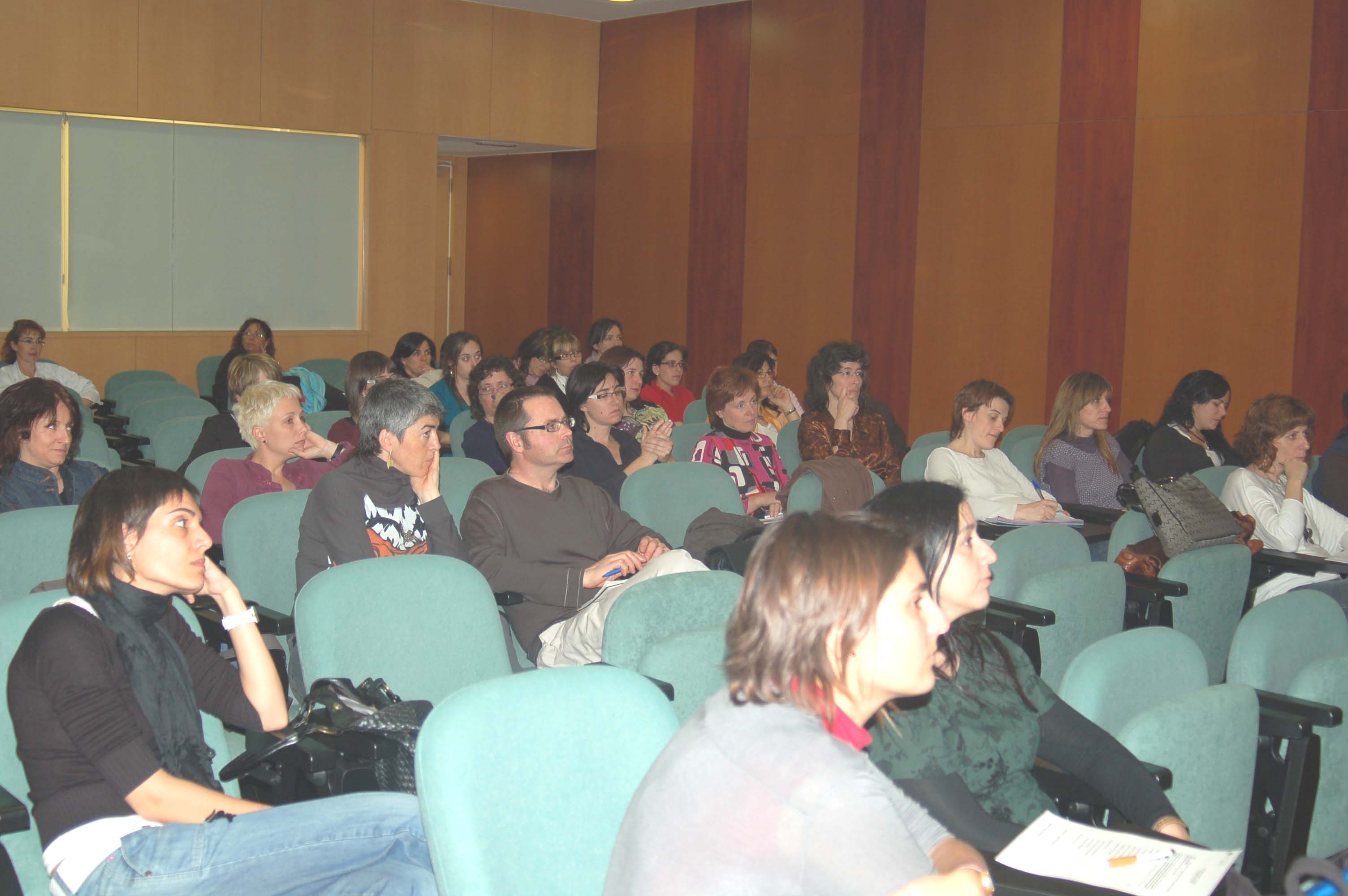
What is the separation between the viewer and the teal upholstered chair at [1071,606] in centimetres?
307

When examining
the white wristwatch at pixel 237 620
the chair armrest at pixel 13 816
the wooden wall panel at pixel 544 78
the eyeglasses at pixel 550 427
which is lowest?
the chair armrest at pixel 13 816

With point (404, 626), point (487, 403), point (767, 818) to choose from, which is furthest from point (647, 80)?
point (767, 818)

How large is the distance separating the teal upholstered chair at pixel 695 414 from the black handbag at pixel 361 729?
5006 mm

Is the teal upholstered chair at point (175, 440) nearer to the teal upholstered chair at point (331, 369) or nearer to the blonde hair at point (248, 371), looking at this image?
the blonde hair at point (248, 371)

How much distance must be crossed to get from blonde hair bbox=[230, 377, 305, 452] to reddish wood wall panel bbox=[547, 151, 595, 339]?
758cm

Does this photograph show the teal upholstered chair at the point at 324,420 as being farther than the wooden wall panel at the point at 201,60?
No

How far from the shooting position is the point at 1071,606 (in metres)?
3.13

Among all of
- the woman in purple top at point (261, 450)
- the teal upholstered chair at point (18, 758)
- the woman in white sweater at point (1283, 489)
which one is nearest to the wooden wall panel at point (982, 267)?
the woman in white sweater at point (1283, 489)

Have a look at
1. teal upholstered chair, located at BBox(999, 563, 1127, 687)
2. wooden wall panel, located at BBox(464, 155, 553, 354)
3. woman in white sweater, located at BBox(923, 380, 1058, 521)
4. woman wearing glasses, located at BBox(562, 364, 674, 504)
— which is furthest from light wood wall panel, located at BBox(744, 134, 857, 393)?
teal upholstered chair, located at BBox(999, 563, 1127, 687)

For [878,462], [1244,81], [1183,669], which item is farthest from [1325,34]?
[1183,669]

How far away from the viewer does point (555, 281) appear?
39.1ft

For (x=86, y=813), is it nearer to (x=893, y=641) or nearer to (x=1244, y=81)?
(x=893, y=641)

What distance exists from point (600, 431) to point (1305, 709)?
3.05m

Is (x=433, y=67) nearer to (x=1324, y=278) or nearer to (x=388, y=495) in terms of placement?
(x=1324, y=278)
